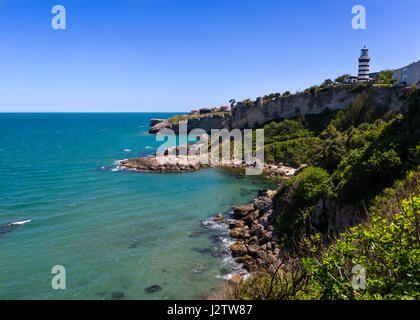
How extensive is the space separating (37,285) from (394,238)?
23785 millimetres

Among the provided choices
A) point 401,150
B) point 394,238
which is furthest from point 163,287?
point 401,150

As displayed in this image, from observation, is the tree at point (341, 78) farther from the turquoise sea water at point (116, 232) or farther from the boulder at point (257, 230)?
the boulder at point (257, 230)

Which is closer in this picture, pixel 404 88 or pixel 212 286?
pixel 212 286

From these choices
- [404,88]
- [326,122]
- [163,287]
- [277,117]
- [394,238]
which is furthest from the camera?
[277,117]

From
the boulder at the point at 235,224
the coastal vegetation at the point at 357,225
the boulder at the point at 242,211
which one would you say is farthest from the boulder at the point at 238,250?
the boulder at the point at 242,211

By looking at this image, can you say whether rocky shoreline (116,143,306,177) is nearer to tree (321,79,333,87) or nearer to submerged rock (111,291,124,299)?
tree (321,79,333,87)

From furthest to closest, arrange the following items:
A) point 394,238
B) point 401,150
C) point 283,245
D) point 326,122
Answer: point 326,122
point 283,245
point 401,150
point 394,238

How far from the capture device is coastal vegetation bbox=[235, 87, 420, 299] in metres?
7.25

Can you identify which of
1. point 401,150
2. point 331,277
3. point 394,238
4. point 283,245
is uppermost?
point 401,150

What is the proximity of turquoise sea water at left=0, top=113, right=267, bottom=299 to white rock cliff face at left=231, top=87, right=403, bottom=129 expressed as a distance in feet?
109

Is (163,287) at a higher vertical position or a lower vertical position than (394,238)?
lower

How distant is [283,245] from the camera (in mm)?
22969

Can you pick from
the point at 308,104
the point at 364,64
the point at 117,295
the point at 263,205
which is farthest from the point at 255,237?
the point at 364,64
